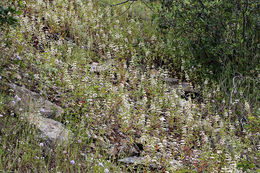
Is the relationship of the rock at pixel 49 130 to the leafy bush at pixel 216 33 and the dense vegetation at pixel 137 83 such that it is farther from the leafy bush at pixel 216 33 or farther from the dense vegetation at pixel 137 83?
the leafy bush at pixel 216 33

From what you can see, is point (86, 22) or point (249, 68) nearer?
point (249, 68)

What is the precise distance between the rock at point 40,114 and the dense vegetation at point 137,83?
98 mm

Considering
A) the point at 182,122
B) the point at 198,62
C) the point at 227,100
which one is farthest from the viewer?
the point at 198,62

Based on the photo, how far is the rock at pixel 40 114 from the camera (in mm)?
3361

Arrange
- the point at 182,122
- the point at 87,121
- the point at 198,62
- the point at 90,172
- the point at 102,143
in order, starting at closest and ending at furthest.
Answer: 1. the point at 90,172
2. the point at 102,143
3. the point at 87,121
4. the point at 182,122
5. the point at 198,62

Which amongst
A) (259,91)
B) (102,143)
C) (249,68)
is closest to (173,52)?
(249,68)

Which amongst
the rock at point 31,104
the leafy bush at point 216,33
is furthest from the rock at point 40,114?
the leafy bush at point 216,33

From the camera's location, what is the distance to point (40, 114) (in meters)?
3.52

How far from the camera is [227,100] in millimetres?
5418

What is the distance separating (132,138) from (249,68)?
129 inches

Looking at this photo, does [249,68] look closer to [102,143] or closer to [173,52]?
[173,52]

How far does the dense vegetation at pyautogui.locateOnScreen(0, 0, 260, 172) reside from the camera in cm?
334

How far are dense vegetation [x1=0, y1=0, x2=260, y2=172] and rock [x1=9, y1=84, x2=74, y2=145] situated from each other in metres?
0.10

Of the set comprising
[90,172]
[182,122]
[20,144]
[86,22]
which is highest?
[86,22]
